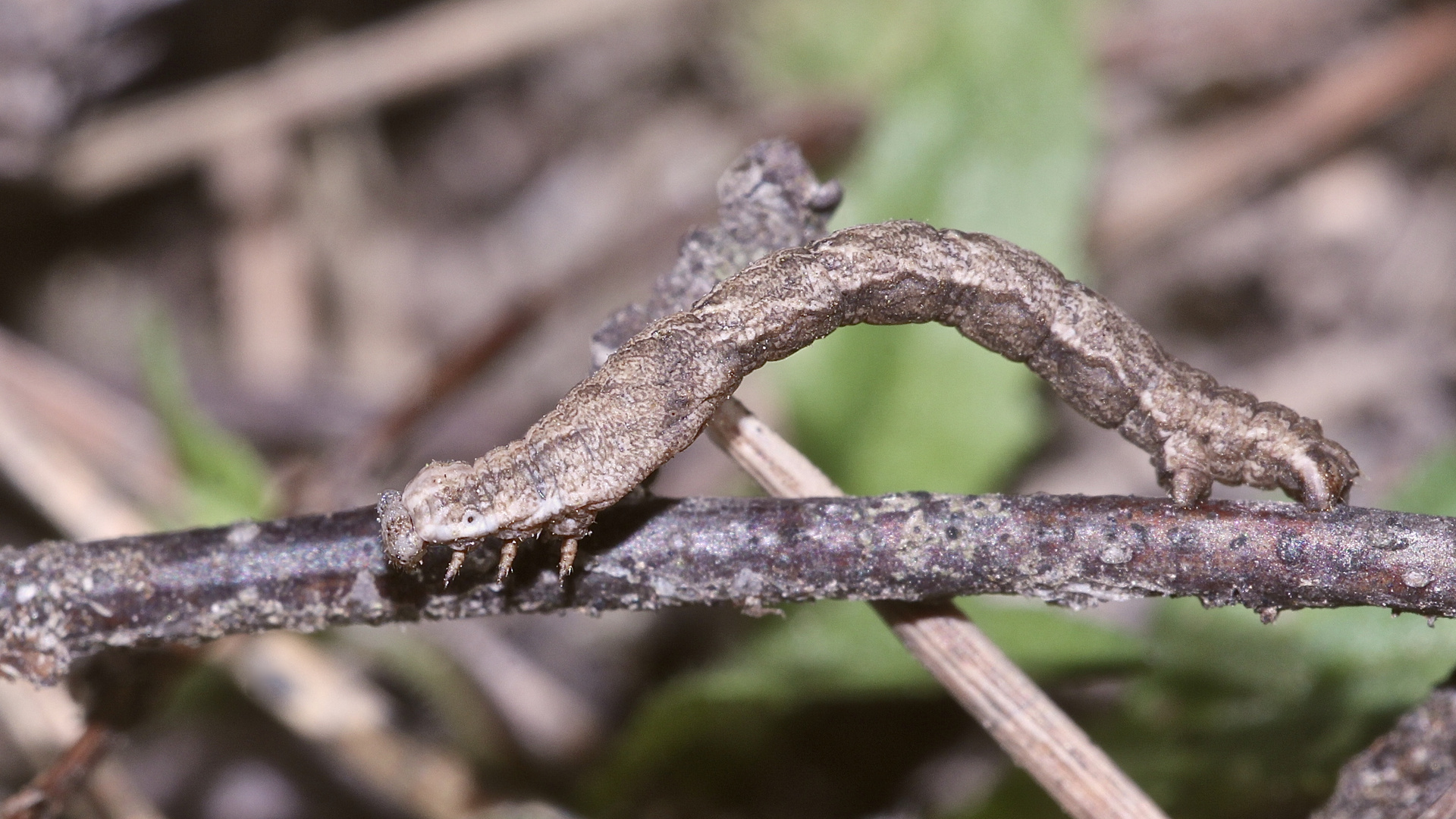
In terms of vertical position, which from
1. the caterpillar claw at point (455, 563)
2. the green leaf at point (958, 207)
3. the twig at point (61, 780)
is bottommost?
the twig at point (61, 780)

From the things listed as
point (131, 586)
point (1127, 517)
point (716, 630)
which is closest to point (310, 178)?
point (716, 630)

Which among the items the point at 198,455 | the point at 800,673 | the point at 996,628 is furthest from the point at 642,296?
the point at 996,628

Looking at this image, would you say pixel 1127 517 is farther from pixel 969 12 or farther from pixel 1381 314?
pixel 1381 314

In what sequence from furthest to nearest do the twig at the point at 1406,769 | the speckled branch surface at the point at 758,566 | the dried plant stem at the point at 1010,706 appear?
the dried plant stem at the point at 1010,706 < the twig at the point at 1406,769 < the speckled branch surface at the point at 758,566

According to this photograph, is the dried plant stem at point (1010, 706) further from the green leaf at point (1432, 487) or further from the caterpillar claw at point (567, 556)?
the green leaf at point (1432, 487)

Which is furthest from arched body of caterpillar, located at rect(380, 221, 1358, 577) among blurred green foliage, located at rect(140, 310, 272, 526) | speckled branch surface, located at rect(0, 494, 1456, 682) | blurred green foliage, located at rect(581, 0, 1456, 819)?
blurred green foliage, located at rect(140, 310, 272, 526)

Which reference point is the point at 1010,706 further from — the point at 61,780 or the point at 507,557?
the point at 61,780

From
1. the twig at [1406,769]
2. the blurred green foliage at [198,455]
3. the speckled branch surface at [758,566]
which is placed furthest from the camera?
the blurred green foliage at [198,455]

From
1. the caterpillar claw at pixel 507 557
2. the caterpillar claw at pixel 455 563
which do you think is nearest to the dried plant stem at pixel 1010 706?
the caterpillar claw at pixel 507 557
